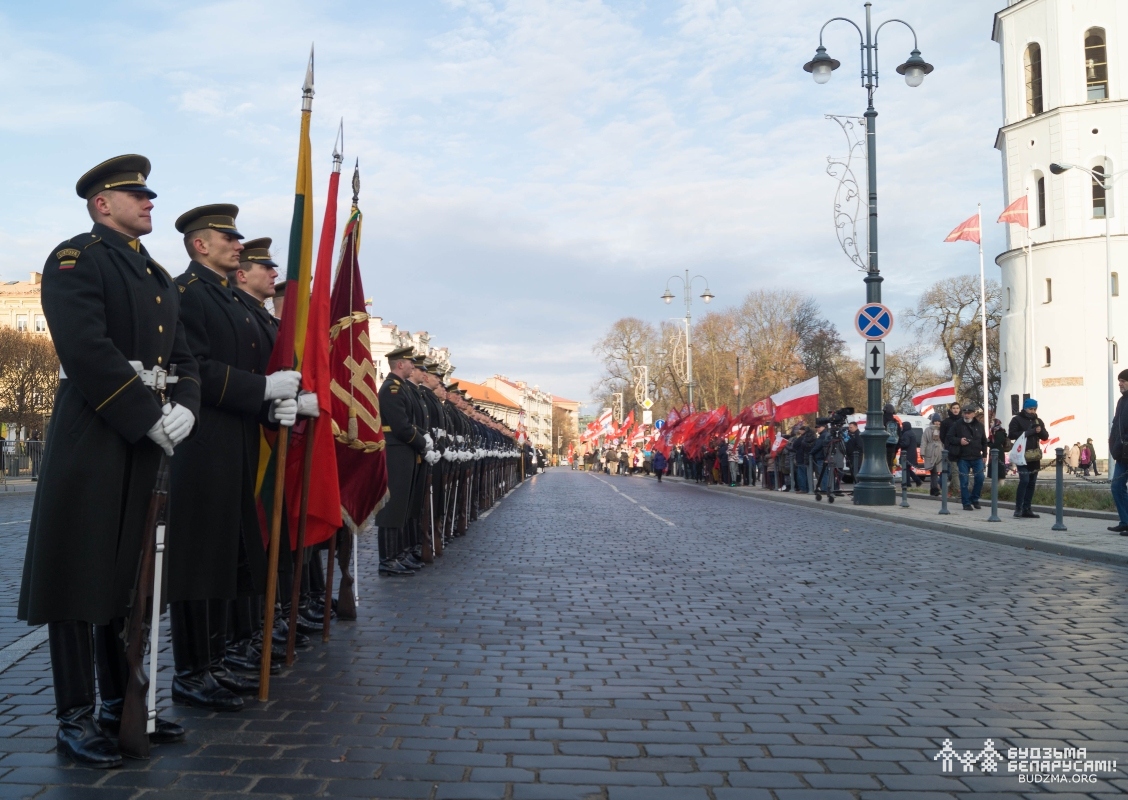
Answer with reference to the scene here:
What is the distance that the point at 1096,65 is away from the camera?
5222 cm

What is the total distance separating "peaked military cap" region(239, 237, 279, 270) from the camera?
19.9 feet

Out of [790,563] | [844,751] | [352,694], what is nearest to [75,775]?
[352,694]

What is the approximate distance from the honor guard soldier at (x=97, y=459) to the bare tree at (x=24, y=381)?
157 feet

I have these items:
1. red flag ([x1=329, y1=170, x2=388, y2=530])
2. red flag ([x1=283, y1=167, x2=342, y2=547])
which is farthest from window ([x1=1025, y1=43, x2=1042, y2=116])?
red flag ([x1=283, y1=167, x2=342, y2=547])

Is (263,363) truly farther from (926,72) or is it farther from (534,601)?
(926,72)

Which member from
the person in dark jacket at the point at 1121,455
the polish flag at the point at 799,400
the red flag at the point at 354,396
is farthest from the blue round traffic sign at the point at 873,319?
the red flag at the point at 354,396

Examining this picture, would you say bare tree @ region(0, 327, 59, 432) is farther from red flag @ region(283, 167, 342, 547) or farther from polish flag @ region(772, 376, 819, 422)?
red flag @ region(283, 167, 342, 547)

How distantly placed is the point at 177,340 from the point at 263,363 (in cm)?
113

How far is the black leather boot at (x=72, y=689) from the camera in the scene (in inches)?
162

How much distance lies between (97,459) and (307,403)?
143cm

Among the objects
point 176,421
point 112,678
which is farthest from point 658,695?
point 176,421

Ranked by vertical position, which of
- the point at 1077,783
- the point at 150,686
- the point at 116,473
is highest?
the point at 116,473

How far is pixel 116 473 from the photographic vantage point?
164 inches

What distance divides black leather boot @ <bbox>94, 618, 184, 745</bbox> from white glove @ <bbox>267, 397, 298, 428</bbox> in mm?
1213
